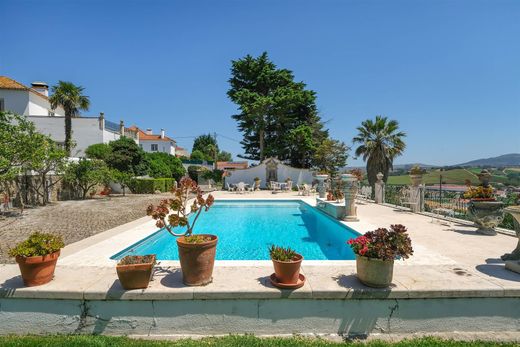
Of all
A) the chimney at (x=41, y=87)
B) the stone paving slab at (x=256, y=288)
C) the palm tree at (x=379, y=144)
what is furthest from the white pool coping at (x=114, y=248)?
the chimney at (x=41, y=87)

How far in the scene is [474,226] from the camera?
7.39m

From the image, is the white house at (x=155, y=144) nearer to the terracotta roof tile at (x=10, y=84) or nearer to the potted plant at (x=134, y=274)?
the terracotta roof tile at (x=10, y=84)

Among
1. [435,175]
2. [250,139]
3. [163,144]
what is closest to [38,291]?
[435,175]

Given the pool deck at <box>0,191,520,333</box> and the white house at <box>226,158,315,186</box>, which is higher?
the white house at <box>226,158,315,186</box>

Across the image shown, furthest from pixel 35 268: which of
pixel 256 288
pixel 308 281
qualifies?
pixel 308 281

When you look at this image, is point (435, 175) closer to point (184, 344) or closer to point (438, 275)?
point (438, 275)

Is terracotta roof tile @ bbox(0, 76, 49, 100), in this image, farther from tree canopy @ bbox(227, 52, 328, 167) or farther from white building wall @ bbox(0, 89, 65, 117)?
tree canopy @ bbox(227, 52, 328, 167)

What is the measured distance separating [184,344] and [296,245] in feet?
16.3

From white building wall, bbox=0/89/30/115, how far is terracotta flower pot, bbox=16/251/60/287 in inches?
1203

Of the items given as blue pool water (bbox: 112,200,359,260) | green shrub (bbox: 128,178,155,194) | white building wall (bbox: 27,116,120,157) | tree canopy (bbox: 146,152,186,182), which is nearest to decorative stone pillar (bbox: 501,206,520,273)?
blue pool water (bbox: 112,200,359,260)

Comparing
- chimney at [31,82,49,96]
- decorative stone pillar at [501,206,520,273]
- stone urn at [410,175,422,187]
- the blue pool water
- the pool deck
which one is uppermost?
chimney at [31,82,49,96]

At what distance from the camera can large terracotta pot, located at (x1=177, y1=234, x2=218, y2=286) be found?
3.34m

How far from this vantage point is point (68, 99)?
2083 centimetres

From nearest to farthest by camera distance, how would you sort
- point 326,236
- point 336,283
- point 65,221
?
point 336,283 < point 326,236 < point 65,221
